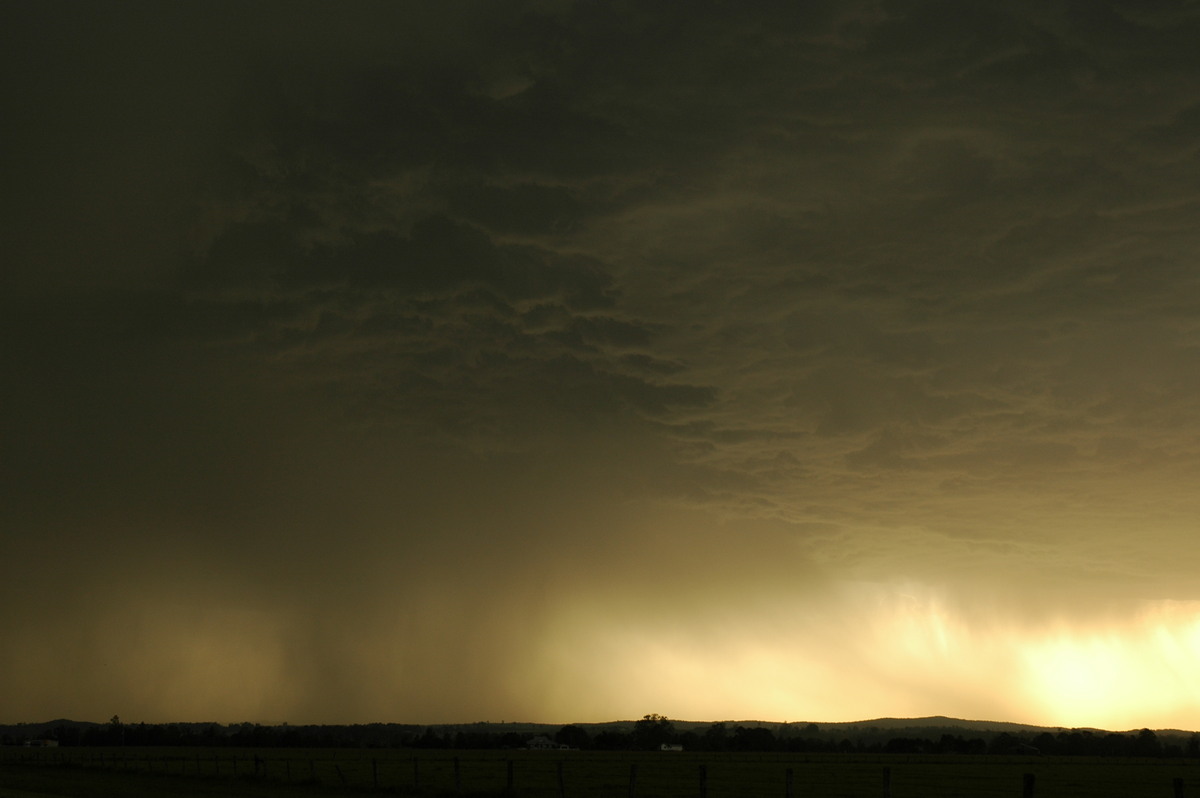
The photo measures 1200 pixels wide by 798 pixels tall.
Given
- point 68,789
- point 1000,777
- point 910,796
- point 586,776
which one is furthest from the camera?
point 1000,777

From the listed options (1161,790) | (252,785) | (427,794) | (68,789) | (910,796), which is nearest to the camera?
(427,794)

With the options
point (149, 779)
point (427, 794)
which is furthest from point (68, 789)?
point (427, 794)

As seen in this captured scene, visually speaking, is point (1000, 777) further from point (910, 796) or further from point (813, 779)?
point (910, 796)

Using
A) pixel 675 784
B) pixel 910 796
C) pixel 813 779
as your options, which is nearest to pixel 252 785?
pixel 675 784

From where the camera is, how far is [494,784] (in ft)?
204

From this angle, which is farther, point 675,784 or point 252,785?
point 675,784

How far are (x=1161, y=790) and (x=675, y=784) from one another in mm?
34061

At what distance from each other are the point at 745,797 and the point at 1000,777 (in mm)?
40513

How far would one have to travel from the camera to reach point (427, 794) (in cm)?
3994

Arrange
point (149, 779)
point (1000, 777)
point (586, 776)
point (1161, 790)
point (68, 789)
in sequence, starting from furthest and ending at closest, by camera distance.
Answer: point (1000, 777) < point (586, 776) < point (1161, 790) < point (149, 779) < point (68, 789)

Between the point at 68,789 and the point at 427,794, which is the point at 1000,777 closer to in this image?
the point at 427,794

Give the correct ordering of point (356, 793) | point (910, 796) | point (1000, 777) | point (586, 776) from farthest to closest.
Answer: point (1000, 777) < point (586, 776) < point (910, 796) < point (356, 793)

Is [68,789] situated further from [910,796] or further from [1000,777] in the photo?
[1000,777]

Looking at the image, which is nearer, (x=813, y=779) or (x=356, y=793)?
(x=356, y=793)
